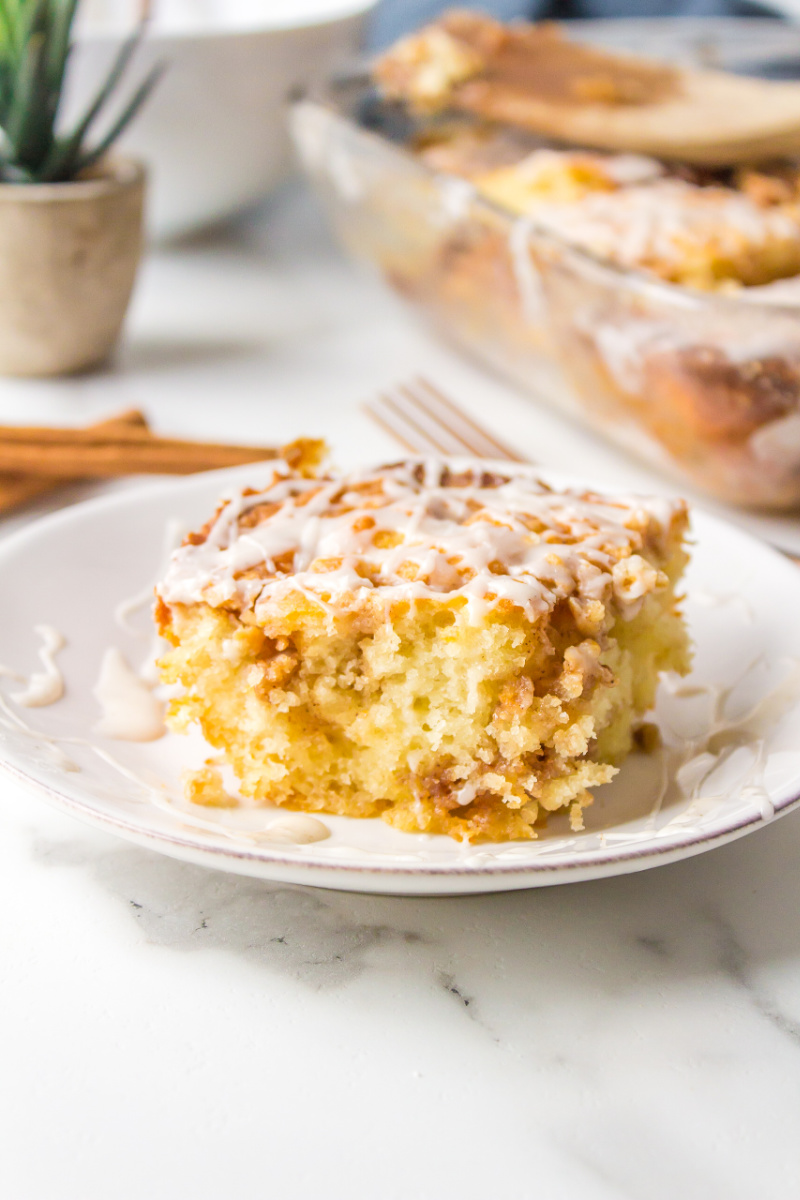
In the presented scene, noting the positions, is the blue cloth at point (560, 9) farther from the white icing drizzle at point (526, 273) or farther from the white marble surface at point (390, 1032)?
the white marble surface at point (390, 1032)

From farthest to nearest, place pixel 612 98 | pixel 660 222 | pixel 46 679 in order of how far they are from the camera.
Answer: pixel 612 98, pixel 660 222, pixel 46 679

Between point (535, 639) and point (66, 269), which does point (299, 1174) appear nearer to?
point (535, 639)

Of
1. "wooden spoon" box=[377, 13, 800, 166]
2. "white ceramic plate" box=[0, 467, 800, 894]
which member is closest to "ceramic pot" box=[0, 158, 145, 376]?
"wooden spoon" box=[377, 13, 800, 166]

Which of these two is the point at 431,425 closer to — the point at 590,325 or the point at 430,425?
the point at 430,425

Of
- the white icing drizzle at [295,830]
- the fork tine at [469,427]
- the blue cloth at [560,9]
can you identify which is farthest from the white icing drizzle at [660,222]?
the blue cloth at [560,9]

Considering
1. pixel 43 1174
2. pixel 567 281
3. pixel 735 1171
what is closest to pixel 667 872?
pixel 735 1171

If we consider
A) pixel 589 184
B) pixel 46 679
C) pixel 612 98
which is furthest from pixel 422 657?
pixel 612 98

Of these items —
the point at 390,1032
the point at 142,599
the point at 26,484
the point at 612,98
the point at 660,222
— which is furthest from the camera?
the point at 612,98
